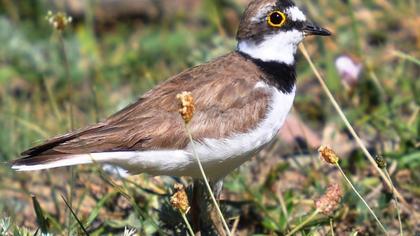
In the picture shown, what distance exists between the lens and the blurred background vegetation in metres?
4.95

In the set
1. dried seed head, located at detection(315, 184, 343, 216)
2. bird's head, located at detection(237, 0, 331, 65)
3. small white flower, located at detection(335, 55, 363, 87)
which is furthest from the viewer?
small white flower, located at detection(335, 55, 363, 87)

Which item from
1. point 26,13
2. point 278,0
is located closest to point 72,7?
point 26,13

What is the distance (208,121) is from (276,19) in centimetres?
78

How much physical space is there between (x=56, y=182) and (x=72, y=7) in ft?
10.3

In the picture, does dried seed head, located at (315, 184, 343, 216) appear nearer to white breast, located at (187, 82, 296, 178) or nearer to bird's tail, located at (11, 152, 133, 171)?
white breast, located at (187, 82, 296, 178)

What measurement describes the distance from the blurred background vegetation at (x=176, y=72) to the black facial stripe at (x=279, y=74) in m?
0.67

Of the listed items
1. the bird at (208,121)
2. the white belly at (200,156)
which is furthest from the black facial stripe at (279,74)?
the white belly at (200,156)

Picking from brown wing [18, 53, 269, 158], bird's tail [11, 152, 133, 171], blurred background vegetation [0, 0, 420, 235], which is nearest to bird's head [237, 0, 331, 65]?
brown wing [18, 53, 269, 158]

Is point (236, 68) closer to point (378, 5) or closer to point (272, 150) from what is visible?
point (272, 150)

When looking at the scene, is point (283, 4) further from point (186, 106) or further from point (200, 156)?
point (186, 106)

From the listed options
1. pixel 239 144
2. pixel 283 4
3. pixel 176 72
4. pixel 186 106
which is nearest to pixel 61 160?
pixel 239 144

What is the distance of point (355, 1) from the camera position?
755 cm

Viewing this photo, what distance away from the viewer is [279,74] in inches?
183

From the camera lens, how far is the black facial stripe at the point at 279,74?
181 inches
